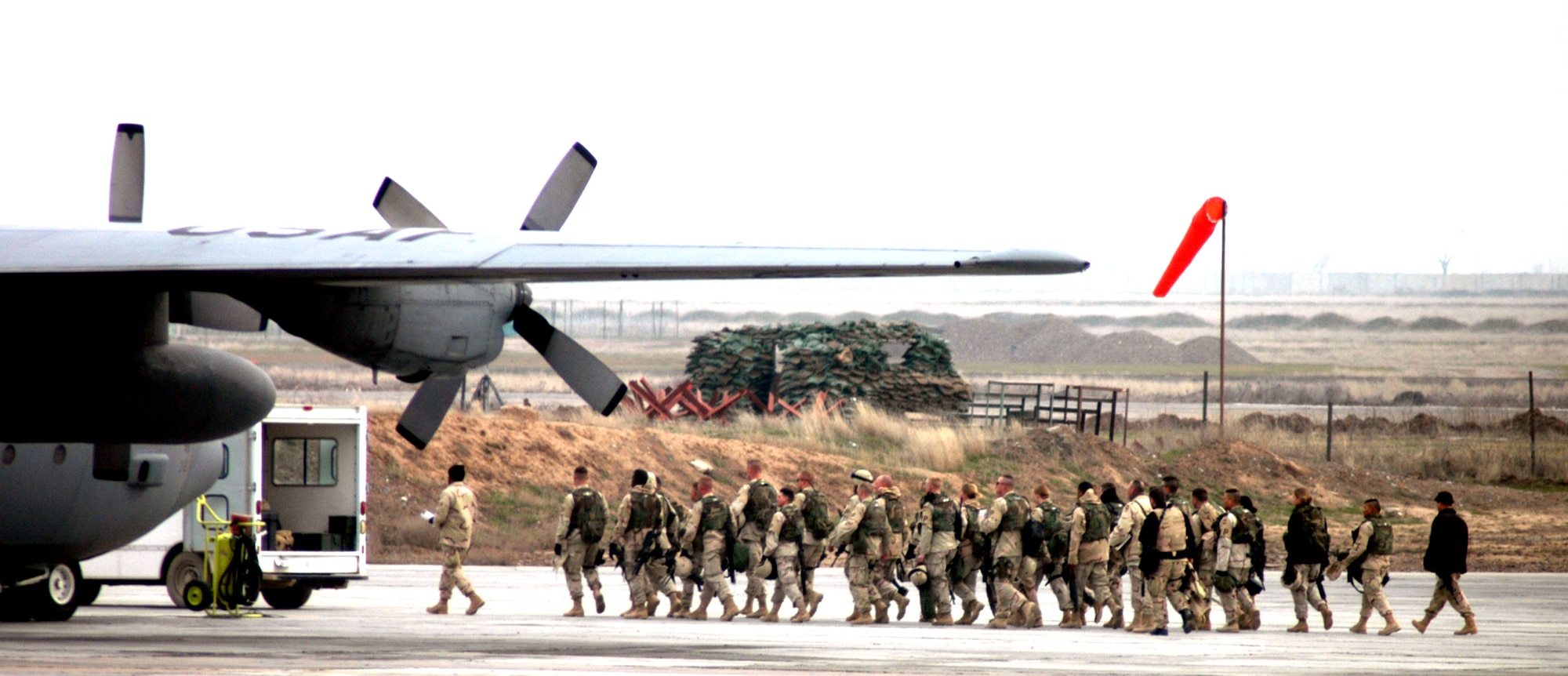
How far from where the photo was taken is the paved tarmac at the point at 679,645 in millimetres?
11750

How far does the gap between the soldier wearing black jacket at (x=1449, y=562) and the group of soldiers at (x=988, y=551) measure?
0.05 ft

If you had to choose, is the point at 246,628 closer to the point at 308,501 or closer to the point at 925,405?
the point at 308,501

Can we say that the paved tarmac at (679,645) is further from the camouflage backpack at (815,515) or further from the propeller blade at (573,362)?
the propeller blade at (573,362)

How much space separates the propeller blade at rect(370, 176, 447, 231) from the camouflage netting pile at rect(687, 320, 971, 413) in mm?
29347

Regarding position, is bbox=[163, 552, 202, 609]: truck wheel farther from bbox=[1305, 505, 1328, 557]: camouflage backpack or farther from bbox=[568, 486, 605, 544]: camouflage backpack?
bbox=[1305, 505, 1328, 557]: camouflage backpack

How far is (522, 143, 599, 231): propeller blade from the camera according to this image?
38.1 ft

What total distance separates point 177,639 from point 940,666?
6289 millimetres

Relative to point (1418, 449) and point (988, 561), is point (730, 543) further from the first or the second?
point (1418, 449)

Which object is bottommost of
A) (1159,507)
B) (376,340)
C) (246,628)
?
(246,628)

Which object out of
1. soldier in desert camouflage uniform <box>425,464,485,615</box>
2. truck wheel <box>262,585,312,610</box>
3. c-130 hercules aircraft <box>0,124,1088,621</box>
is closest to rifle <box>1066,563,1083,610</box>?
soldier in desert camouflage uniform <box>425,464,485,615</box>

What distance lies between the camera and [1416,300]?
6725cm

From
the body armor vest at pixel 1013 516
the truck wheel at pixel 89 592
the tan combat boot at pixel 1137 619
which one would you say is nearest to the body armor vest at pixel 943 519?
the body armor vest at pixel 1013 516

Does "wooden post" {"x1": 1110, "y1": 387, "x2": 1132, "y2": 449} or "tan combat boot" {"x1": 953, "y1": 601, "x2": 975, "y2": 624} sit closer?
"tan combat boot" {"x1": 953, "y1": 601, "x2": 975, "y2": 624}

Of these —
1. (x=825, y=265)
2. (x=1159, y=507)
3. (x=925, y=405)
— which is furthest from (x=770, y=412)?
(x=825, y=265)
